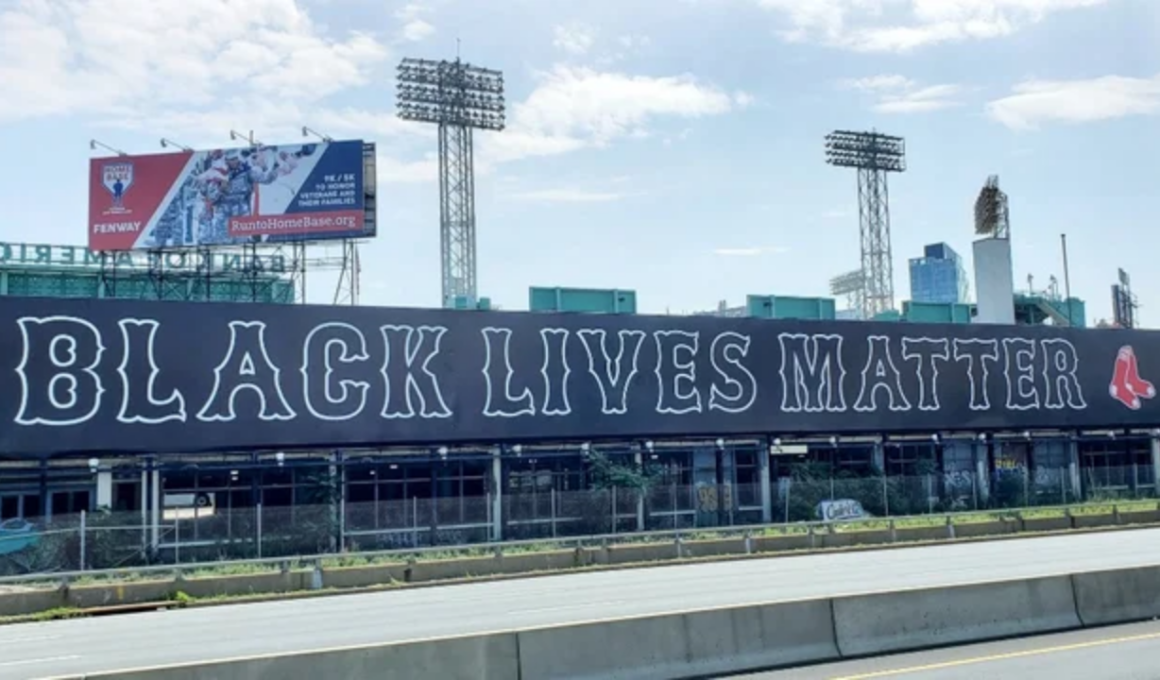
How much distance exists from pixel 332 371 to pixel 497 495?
671 cm

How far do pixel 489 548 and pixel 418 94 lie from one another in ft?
129

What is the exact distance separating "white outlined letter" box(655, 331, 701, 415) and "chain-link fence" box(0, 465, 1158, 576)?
2.97 metres

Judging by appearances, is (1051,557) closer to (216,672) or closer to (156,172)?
(216,672)

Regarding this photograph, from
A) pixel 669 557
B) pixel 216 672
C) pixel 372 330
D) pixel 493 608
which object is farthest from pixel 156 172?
pixel 216 672

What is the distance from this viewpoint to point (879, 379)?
47.2 meters

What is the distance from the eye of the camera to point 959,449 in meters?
51.0

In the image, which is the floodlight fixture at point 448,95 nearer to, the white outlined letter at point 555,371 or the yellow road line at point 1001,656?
the white outlined letter at point 555,371

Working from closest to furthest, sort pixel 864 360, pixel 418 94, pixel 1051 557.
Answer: pixel 1051 557, pixel 864 360, pixel 418 94

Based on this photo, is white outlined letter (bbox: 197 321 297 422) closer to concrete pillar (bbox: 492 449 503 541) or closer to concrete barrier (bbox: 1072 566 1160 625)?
concrete pillar (bbox: 492 449 503 541)

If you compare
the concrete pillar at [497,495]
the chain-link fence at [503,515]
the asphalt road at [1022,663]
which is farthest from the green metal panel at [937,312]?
the asphalt road at [1022,663]

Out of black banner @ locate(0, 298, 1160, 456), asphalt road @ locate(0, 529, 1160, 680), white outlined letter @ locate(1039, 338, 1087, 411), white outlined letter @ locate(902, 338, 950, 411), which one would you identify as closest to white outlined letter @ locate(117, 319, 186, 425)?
black banner @ locate(0, 298, 1160, 456)

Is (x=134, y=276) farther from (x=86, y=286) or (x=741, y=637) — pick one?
(x=741, y=637)

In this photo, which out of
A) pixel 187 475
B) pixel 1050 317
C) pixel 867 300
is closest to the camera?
pixel 187 475

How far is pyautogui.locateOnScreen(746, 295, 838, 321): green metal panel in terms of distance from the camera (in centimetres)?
5700
